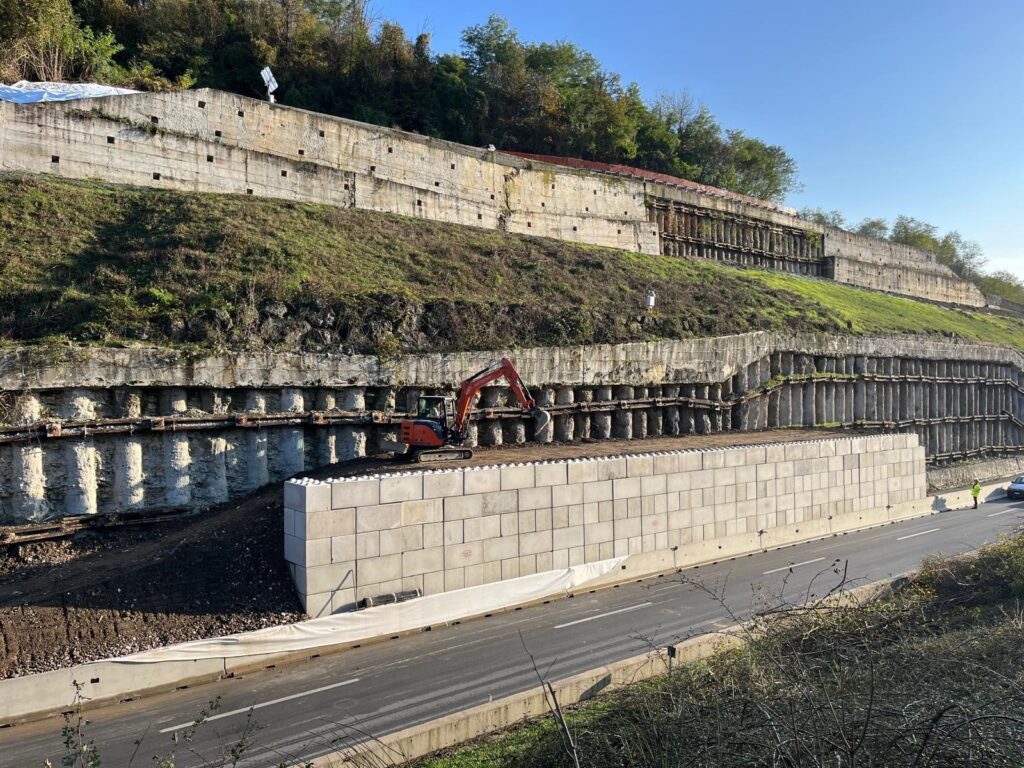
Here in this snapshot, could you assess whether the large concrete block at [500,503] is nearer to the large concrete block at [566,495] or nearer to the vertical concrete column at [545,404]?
the large concrete block at [566,495]

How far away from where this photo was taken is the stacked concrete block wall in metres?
14.2

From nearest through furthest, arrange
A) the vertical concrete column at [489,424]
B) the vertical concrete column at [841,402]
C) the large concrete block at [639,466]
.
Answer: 1. the large concrete block at [639,466]
2. the vertical concrete column at [489,424]
3. the vertical concrete column at [841,402]

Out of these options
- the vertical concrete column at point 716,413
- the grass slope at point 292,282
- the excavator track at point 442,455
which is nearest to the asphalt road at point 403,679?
the excavator track at point 442,455

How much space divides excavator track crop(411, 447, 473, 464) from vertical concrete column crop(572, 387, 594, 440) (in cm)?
644

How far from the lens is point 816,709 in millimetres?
6160

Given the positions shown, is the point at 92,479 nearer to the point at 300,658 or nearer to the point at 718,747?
the point at 300,658

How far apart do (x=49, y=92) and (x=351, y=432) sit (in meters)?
22.0

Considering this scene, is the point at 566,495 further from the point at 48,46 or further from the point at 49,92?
the point at 48,46

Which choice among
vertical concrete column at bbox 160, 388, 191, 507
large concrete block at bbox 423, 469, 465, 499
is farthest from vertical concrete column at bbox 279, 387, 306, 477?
large concrete block at bbox 423, 469, 465, 499

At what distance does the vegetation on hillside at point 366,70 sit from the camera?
34.8m

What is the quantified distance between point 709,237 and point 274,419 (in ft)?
134

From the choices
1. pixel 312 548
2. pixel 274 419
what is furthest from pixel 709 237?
pixel 312 548

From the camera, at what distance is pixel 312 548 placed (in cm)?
1382

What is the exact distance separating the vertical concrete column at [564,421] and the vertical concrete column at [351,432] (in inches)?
295
